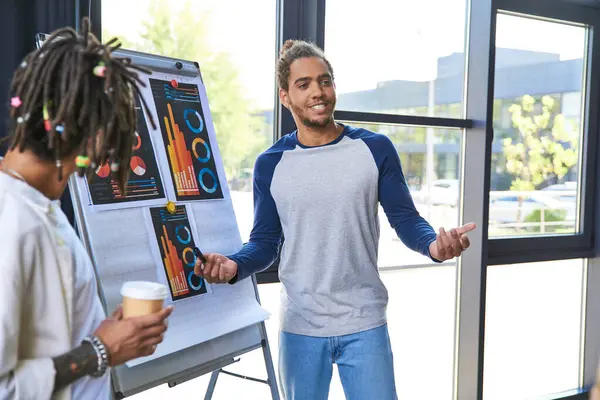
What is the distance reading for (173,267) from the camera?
172 cm

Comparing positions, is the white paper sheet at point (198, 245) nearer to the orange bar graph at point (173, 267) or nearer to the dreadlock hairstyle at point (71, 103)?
the orange bar graph at point (173, 267)

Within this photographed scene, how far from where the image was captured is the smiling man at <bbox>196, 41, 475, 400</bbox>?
5.74ft

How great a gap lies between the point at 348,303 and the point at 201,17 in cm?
126

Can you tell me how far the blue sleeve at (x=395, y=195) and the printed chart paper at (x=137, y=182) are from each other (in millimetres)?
638

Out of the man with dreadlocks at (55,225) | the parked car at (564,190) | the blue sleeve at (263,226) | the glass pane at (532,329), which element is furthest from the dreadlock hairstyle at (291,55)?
the parked car at (564,190)

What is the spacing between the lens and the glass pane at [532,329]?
3.22m

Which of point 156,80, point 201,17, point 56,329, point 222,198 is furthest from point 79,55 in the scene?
point 201,17

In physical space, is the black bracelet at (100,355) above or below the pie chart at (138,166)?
below

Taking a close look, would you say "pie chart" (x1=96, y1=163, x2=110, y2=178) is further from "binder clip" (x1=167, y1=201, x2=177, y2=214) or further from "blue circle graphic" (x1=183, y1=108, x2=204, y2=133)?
"blue circle graphic" (x1=183, y1=108, x2=204, y2=133)

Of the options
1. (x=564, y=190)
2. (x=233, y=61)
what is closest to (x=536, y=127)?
(x=564, y=190)

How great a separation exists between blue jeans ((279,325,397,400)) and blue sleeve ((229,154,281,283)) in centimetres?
24

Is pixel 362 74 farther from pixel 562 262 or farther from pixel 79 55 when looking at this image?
pixel 79 55

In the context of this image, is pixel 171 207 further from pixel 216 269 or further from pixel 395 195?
pixel 395 195

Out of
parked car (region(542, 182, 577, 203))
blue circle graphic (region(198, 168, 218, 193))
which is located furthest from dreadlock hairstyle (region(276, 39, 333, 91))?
parked car (region(542, 182, 577, 203))
